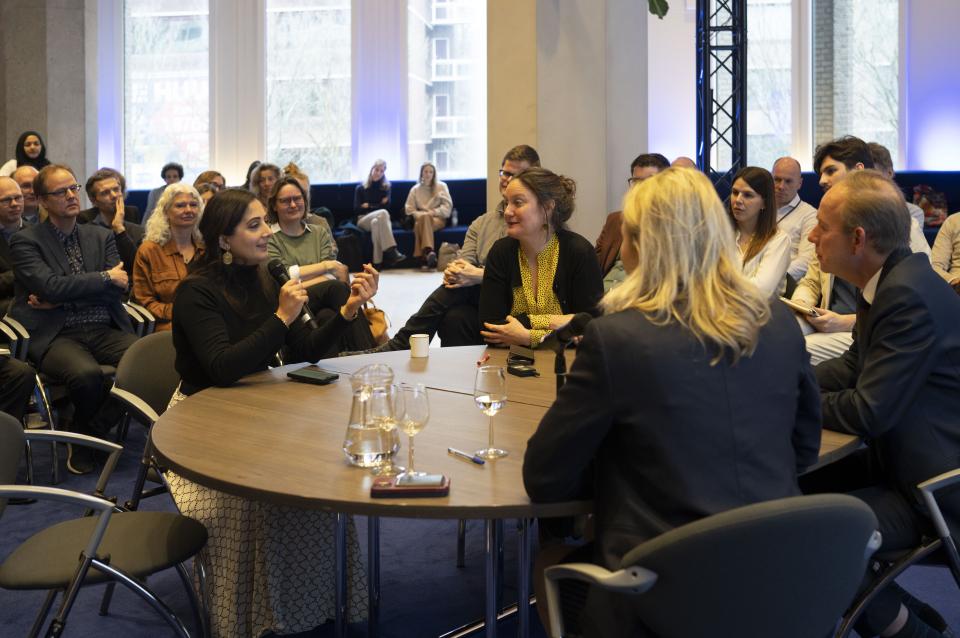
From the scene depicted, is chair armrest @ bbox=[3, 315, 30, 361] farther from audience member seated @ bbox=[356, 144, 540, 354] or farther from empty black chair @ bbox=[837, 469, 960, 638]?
empty black chair @ bbox=[837, 469, 960, 638]

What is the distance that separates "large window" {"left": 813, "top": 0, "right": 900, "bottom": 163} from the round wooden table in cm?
1010

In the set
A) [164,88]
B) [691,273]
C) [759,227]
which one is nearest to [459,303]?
[759,227]

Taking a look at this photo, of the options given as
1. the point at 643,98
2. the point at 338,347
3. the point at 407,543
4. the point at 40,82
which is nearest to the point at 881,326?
the point at 407,543

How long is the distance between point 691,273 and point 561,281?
6.65 feet

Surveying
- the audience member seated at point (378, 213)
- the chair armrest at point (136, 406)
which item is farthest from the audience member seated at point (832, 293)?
the audience member seated at point (378, 213)

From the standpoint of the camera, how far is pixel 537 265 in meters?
3.94

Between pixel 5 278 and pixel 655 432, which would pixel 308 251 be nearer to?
pixel 5 278

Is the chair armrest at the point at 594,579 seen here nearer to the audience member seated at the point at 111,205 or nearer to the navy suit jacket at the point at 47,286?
the navy suit jacket at the point at 47,286

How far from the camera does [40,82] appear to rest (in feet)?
35.2

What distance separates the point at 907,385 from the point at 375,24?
39.1ft

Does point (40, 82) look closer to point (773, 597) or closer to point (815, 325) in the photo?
point (815, 325)

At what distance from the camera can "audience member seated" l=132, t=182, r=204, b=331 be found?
16.9 feet

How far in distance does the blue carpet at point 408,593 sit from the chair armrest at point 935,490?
83 cm

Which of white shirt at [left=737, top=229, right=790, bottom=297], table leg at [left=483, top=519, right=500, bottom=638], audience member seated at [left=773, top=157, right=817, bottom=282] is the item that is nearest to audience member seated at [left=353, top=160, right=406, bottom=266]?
audience member seated at [left=773, top=157, right=817, bottom=282]
